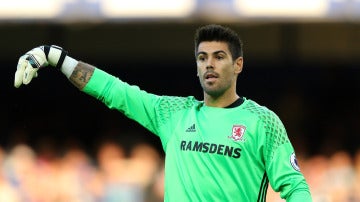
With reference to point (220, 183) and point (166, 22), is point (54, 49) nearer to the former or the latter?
point (220, 183)

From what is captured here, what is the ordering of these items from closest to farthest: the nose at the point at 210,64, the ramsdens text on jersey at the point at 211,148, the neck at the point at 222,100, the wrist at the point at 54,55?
the ramsdens text on jersey at the point at 211,148
the nose at the point at 210,64
the neck at the point at 222,100
the wrist at the point at 54,55

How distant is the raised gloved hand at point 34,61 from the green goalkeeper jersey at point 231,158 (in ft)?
2.85

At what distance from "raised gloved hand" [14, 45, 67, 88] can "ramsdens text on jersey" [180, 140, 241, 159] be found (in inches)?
37.9

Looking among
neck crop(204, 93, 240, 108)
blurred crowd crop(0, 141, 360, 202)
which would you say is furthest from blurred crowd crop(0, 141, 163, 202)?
neck crop(204, 93, 240, 108)

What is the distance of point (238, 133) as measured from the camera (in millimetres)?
6000

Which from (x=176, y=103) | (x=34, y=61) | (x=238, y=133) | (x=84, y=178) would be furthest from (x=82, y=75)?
(x=84, y=178)

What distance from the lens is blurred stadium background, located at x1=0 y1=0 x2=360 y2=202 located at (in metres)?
12.8

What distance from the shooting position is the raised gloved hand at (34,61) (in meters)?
6.13

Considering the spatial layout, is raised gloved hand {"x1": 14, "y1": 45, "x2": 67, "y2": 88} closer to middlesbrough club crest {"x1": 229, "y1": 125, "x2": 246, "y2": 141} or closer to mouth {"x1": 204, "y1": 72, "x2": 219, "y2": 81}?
mouth {"x1": 204, "y1": 72, "x2": 219, "y2": 81}

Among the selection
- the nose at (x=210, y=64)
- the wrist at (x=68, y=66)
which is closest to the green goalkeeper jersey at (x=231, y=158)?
the nose at (x=210, y=64)

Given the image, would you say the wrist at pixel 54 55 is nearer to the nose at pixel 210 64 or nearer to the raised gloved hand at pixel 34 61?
the raised gloved hand at pixel 34 61

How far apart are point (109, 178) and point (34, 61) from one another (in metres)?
5.98

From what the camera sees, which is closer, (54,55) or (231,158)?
(231,158)

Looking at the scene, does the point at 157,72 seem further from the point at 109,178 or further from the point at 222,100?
the point at 222,100
